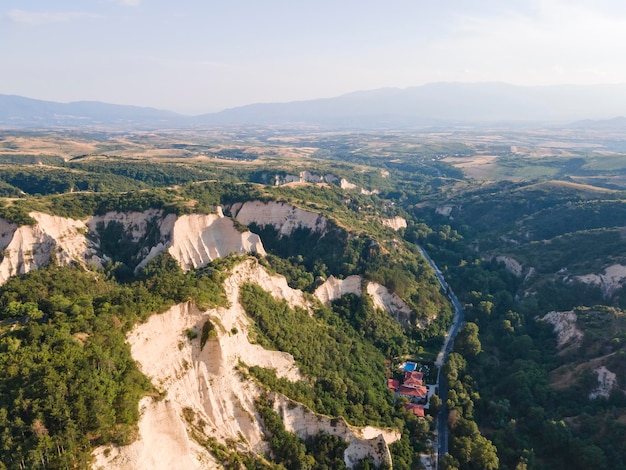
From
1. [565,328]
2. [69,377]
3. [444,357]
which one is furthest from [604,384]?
[69,377]

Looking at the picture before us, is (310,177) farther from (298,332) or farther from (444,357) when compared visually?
(298,332)

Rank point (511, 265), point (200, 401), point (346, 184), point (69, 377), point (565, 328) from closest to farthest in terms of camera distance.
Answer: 1. point (69, 377)
2. point (200, 401)
3. point (565, 328)
4. point (511, 265)
5. point (346, 184)

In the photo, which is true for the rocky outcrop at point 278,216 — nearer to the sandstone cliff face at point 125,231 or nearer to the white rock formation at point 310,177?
→ the sandstone cliff face at point 125,231

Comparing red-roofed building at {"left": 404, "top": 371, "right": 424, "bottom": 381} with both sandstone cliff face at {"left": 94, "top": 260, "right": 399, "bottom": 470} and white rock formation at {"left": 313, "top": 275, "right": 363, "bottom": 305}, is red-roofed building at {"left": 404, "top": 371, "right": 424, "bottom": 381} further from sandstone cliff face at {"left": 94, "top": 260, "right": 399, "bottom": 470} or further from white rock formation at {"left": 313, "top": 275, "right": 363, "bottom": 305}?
white rock formation at {"left": 313, "top": 275, "right": 363, "bottom": 305}

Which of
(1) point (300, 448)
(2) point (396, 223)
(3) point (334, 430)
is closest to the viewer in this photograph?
(1) point (300, 448)

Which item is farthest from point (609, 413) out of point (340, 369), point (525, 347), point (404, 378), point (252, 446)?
point (252, 446)

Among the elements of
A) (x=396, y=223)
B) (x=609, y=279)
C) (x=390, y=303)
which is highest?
(x=396, y=223)
